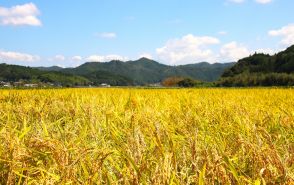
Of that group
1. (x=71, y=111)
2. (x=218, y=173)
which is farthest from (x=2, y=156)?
(x=71, y=111)

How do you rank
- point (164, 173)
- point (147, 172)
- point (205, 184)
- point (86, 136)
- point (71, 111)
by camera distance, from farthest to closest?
point (71, 111) < point (86, 136) < point (147, 172) < point (205, 184) < point (164, 173)

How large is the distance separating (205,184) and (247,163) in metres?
0.86

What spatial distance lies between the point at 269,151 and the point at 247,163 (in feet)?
1.71

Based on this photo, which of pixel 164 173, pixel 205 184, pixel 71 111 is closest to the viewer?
pixel 164 173

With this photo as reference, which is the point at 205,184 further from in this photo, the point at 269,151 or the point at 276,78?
the point at 276,78

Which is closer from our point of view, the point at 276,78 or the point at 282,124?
the point at 282,124

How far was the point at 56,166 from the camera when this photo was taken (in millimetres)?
2492

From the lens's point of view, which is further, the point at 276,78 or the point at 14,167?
the point at 276,78

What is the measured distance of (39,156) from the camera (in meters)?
2.81

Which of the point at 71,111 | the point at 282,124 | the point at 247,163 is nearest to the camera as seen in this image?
the point at 247,163

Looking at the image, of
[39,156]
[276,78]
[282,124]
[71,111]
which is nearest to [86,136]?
[39,156]

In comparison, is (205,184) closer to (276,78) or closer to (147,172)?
(147,172)

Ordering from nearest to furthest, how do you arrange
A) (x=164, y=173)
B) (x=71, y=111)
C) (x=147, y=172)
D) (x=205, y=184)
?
(x=164, y=173) < (x=205, y=184) < (x=147, y=172) < (x=71, y=111)

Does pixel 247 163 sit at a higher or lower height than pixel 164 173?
lower
